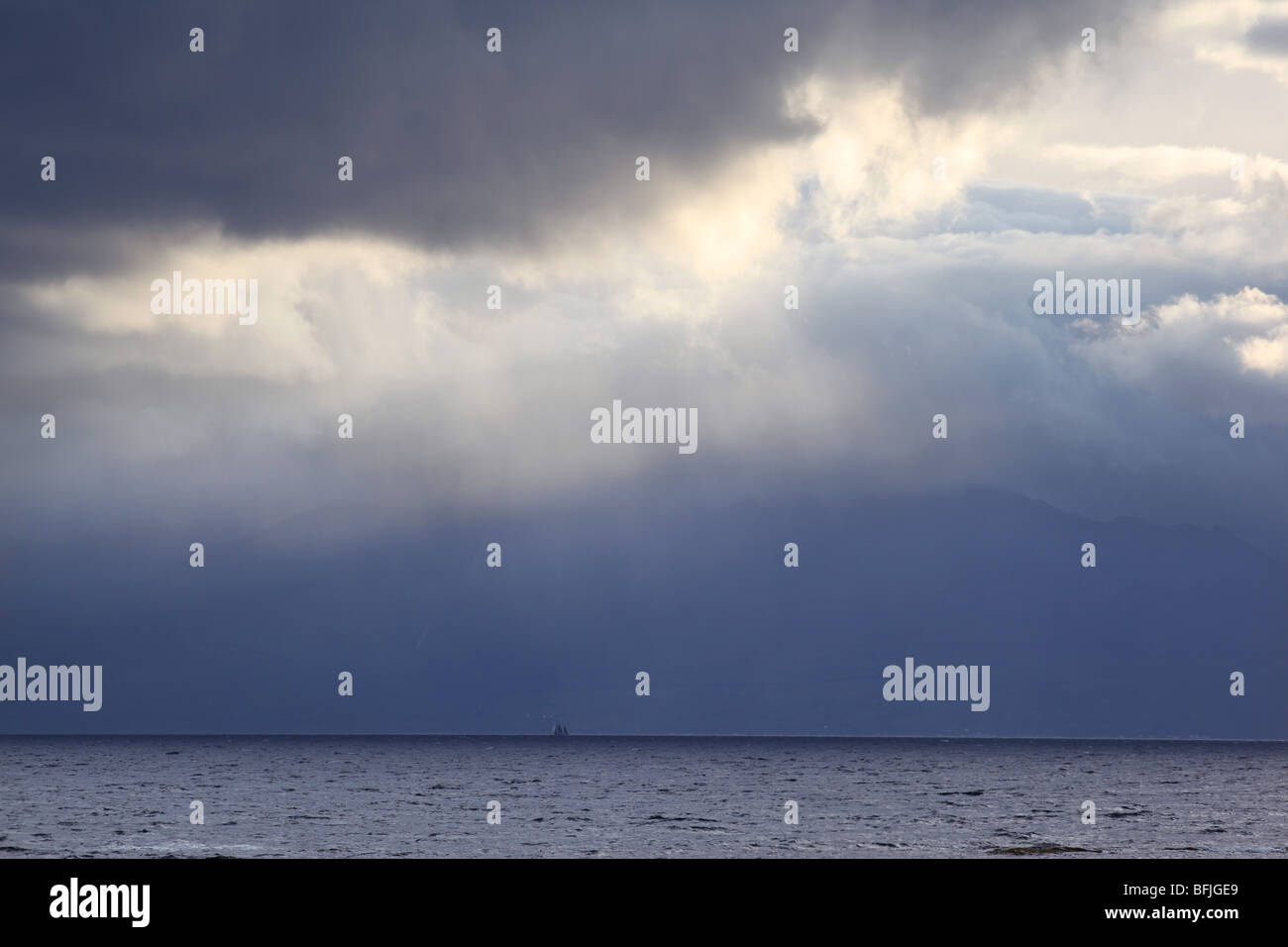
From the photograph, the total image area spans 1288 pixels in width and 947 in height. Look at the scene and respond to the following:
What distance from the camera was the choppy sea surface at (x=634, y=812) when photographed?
191ft

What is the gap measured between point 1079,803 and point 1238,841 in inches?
1401

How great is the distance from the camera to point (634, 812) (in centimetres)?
8238

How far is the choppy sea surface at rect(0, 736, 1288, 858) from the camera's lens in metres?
58.2

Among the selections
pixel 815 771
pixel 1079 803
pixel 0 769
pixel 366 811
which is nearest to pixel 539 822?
pixel 366 811
